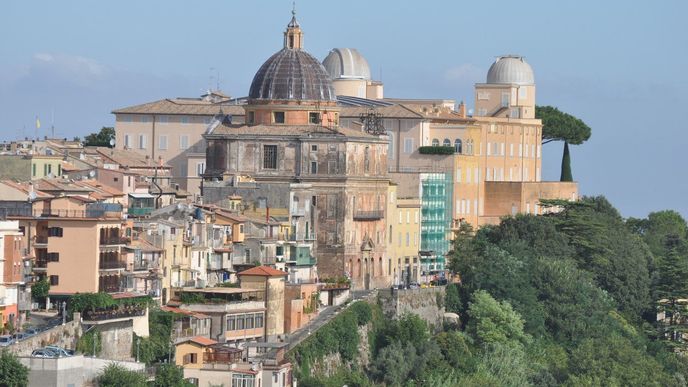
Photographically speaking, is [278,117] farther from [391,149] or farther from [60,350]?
[60,350]

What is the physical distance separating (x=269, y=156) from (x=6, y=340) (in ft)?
127

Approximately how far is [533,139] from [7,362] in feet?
256

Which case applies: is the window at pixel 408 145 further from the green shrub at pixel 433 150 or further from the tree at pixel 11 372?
the tree at pixel 11 372

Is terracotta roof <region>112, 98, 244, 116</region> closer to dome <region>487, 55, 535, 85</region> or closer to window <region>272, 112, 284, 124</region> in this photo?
window <region>272, 112, 284, 124</region>

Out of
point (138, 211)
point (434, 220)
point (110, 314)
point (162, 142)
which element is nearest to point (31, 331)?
point (110, 314)

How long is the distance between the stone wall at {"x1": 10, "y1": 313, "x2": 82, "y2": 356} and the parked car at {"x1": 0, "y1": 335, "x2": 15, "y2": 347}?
0.24 meters

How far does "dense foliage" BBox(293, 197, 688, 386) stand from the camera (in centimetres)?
10400

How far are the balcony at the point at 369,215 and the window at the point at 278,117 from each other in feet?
17.7

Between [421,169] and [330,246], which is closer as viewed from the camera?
[330,246]

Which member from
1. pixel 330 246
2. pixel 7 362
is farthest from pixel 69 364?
pixel 330 246

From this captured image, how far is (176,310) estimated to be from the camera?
306ft

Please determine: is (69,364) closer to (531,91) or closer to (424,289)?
(424,289)

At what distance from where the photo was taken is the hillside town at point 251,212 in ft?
288

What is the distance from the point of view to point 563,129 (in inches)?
6358
